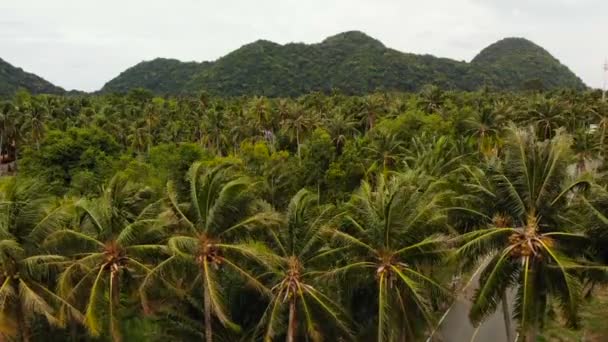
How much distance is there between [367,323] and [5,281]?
14378 mm

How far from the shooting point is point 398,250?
18.7 meters

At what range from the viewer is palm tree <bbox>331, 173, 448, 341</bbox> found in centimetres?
1827

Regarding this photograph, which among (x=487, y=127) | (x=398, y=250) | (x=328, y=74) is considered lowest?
(x=398, y=250)

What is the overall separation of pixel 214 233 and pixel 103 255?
4.26 metres

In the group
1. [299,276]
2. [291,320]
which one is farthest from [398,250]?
[291,320]

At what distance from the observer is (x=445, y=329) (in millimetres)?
25734

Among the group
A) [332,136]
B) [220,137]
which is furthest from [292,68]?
[332,136]

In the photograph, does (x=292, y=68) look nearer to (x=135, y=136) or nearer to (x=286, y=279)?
(x=135, y=136)

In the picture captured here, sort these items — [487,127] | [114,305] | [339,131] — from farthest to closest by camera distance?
[339,131] → [487,127] → [114,305]

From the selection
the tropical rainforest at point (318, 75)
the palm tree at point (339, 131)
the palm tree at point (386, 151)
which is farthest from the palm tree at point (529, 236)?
the tropical rainforest at point (318, 75)

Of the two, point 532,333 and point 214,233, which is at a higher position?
point 214,233

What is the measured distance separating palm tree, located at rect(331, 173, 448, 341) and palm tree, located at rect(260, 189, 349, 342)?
3.42 ft

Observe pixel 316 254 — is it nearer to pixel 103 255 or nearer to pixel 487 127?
pixel 103 255

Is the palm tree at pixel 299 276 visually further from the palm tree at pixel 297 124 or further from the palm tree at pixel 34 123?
the palm tree at pixel 34 123
